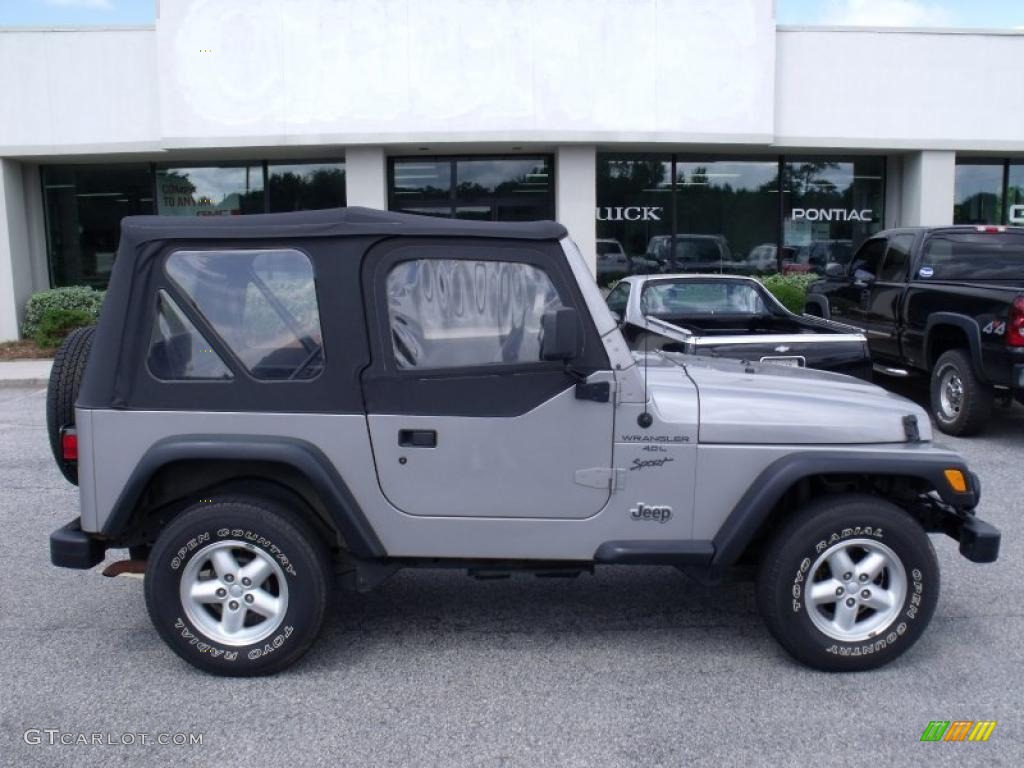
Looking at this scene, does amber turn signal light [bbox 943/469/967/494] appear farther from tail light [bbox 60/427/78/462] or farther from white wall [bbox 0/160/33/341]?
white wall [bbox 0/160/33/341]

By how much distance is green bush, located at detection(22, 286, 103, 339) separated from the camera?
681 inches

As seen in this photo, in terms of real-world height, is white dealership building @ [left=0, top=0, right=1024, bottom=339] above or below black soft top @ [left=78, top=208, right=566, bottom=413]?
above

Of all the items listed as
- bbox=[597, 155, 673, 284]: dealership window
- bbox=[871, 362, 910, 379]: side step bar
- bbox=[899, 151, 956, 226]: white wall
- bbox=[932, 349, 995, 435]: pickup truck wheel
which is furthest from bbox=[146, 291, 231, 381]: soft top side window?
bbox=[899, 151, 956, 226]: white wall

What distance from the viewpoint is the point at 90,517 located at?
161 inches

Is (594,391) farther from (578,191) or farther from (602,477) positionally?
(578,191)

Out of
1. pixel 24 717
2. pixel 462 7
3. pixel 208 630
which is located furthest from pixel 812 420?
pixel 462 7

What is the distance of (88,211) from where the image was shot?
61.2 ft

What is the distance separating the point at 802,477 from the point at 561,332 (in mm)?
1184

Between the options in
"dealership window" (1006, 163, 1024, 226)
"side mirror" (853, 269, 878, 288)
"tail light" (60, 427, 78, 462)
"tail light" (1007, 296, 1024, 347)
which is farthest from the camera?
"dealership window" (1006, 163, 1024, 226)

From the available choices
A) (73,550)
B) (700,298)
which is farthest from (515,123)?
(73,550)

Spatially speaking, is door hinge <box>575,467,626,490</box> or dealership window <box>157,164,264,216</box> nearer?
door hinge <box>575,467,626,490</box>

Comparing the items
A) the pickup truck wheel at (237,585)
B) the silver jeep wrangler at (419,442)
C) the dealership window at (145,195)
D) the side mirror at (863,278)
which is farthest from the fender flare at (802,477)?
the dealership window at (145,195)

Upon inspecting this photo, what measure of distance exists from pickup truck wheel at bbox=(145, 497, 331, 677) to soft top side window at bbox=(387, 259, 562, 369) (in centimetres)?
93

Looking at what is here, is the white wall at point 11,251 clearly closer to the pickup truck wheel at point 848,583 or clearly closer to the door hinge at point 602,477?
the door hinge at point 602,477
